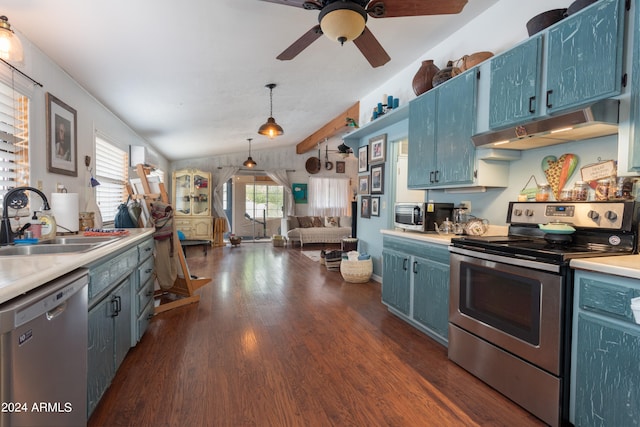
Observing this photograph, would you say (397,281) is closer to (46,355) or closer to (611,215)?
(611,215)

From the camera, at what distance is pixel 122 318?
2.06 meters

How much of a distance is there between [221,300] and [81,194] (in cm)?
174

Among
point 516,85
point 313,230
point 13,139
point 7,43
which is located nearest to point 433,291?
point 516,85

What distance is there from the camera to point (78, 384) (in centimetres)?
132

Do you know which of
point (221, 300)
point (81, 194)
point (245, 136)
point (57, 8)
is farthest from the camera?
point (245, 136)

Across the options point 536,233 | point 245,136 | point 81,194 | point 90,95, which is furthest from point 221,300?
point 245,136

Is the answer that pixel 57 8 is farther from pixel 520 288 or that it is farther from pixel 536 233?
pixel 536 233

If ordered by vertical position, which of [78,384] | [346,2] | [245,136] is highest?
[245,136]

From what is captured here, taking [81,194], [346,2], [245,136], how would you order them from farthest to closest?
[245,136]
[81,194]
[346,2]

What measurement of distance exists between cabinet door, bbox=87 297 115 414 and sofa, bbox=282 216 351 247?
20.7 ft

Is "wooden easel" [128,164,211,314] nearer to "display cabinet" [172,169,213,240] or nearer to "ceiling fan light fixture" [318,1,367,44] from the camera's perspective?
"ceiling fan light fixture" [318,1,367,44]

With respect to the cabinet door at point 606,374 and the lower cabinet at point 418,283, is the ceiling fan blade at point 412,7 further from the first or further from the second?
the cabinet door at point 606,374

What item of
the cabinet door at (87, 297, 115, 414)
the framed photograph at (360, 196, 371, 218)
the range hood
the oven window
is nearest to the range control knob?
the range hood

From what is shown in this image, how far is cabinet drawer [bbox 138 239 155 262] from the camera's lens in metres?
2.53
